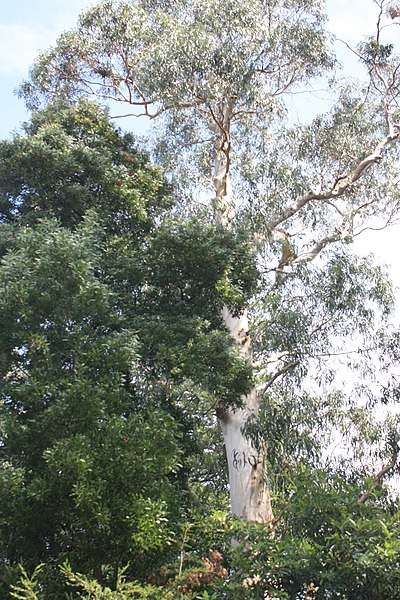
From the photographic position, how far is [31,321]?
633 cm

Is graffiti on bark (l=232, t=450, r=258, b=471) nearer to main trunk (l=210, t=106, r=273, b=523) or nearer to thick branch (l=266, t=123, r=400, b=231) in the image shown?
main trunk (l=210, t=106, r=273, b=523)

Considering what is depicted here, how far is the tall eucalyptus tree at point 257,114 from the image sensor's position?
9781mm

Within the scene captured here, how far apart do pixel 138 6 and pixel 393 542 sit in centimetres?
943

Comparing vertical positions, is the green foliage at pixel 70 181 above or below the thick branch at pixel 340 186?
below

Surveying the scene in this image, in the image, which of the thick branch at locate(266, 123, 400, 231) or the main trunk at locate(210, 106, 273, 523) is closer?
the main trunk at locate(210, 106, 273, 523)

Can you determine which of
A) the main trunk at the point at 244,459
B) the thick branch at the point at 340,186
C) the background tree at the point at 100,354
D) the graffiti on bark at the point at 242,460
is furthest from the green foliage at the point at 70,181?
the graffiti on bark at the point at 242,460

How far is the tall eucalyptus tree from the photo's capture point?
9.78 m

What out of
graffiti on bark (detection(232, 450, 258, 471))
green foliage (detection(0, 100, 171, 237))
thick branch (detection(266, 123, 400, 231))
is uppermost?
thick branch (detection(266, 123, 400, 231))

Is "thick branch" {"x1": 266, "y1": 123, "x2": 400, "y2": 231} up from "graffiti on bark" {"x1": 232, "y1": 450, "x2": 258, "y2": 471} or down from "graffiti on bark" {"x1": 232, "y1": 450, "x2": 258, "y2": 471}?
up

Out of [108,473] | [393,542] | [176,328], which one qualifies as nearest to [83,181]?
[176,328]

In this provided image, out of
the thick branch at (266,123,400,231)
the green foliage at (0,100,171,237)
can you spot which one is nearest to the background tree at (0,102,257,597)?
the green foliage at (0,100,171,237)

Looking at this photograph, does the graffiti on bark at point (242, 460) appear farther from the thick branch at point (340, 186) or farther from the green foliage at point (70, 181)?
the thick branch at point (340, 186)

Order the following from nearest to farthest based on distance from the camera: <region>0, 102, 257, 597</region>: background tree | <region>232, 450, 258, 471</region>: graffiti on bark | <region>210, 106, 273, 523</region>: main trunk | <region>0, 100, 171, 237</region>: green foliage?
1. <region>0, 102, 257, 597</region>: background tree
2. <region>0, 100, 171, 237</region>: green foliage
3. <region>210, 106, 273, 523</region>: main trunk
4. <region>232, 450, 258, 471</region>: graffiti on bark

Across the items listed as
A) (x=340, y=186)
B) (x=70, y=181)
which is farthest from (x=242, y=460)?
(x=340, y=186)
